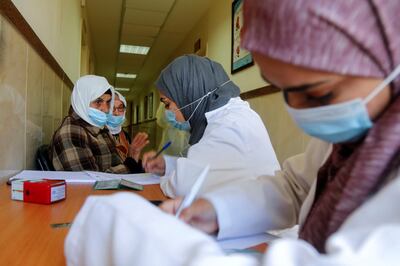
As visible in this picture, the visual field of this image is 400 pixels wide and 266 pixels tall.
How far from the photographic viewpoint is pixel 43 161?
1.76 m

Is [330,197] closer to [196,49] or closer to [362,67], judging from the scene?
[362,67]

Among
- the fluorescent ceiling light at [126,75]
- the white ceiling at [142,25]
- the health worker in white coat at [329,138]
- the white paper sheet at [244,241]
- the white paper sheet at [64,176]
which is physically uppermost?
the fluorescent ceiling light at [126,75]

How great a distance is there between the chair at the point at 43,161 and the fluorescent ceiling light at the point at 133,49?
426 cm

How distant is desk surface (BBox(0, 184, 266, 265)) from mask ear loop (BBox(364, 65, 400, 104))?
305mm

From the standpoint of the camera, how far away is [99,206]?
441mm

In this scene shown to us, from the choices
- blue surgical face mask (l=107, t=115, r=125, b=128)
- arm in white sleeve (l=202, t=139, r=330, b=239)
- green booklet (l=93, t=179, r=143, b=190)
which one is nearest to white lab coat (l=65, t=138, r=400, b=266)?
arm in white sleeve (l=202, t=139, r=330, b=239)

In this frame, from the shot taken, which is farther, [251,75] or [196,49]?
[196,49]

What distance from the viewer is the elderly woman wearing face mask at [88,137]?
1.83 metres

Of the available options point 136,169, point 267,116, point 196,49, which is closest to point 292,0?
point 136,169

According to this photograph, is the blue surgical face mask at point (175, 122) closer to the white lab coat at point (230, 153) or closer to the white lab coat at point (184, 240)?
the white lab coat at point (230, 153)

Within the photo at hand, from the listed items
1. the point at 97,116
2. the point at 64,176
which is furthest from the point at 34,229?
the point at 97,116

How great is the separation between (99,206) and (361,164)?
1.06 ft

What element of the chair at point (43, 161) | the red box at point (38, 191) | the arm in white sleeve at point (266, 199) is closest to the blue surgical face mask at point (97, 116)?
the chair at point (43, 161)

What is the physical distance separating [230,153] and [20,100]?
89 centimetres
